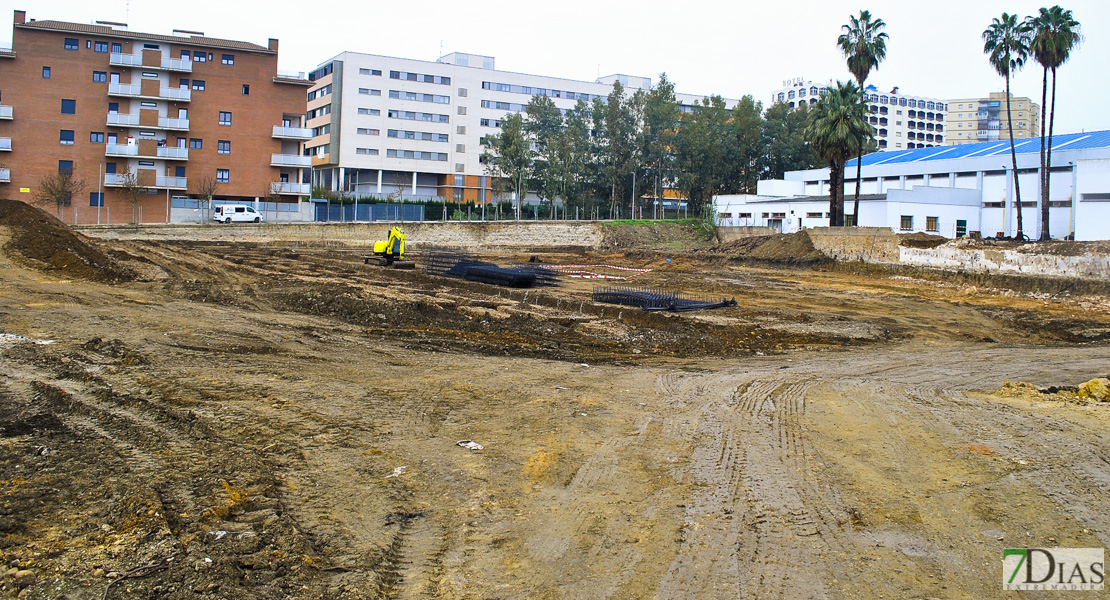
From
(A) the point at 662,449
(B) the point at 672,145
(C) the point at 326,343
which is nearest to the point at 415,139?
(B) the point at 672,145

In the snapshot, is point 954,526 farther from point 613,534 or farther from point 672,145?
point 672,145

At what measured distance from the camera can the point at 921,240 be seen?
39.6 metres

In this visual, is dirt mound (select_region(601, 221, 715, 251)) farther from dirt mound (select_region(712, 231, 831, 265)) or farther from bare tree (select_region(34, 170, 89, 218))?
bare tree (select_region(34, 170, 89, 218))

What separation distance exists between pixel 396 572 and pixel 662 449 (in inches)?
159

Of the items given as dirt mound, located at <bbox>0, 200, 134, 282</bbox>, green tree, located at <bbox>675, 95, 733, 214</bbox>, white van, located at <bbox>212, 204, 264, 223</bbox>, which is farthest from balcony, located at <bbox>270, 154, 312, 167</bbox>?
dirt mound, located at <bbox>0, 200, 134, 282</bbox>

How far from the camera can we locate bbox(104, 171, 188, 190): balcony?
5906 cm

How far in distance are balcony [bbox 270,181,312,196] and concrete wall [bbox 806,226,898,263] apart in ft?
134

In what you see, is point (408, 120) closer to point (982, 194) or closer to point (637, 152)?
point (637, 152)

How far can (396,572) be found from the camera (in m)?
5.58

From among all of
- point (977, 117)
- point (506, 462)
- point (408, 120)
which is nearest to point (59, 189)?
point (408, 120)

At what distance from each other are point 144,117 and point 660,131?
150 ft

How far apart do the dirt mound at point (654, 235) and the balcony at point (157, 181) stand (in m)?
33.9

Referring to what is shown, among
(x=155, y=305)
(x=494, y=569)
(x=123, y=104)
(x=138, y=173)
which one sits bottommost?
(x=494, y=569)

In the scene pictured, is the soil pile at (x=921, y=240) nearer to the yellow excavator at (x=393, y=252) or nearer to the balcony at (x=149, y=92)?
the yellow excavator at (x=393, y=252)
